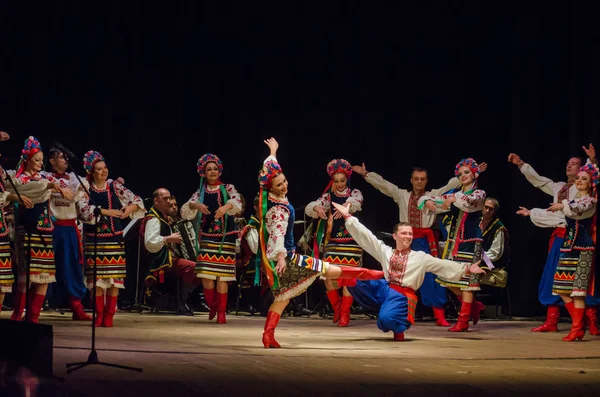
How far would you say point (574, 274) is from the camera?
738 centimetres

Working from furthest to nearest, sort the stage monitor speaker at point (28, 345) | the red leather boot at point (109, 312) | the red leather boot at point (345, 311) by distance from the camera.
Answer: the red leather boot at point (345, 311), the red leather boot at point (109, 312), the stage monitor speaker at point (28, 345)

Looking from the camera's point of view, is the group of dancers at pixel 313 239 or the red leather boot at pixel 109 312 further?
the red leather boot at pixel 109 312

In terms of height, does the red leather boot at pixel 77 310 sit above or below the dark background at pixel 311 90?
below

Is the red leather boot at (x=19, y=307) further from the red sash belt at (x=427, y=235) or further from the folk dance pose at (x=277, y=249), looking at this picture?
the red sash belt at (x=427, y=235)

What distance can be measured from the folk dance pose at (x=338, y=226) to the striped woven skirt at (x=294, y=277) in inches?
85.2

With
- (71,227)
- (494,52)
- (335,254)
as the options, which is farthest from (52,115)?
(494,52)

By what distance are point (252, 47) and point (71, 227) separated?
2813 millimetres

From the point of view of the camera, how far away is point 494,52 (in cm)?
943

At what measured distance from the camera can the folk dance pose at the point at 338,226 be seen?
8.41 m

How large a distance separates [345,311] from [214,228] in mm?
1278

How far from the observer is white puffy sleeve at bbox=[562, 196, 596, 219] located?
718 centimetres

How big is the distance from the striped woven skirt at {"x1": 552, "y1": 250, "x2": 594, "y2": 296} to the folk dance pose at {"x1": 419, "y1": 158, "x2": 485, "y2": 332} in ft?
2.51

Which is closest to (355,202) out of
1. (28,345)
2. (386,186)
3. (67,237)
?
(386,186)

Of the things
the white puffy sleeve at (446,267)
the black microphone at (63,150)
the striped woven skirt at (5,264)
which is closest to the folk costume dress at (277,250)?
the white puffy sleeve at (446,267)
